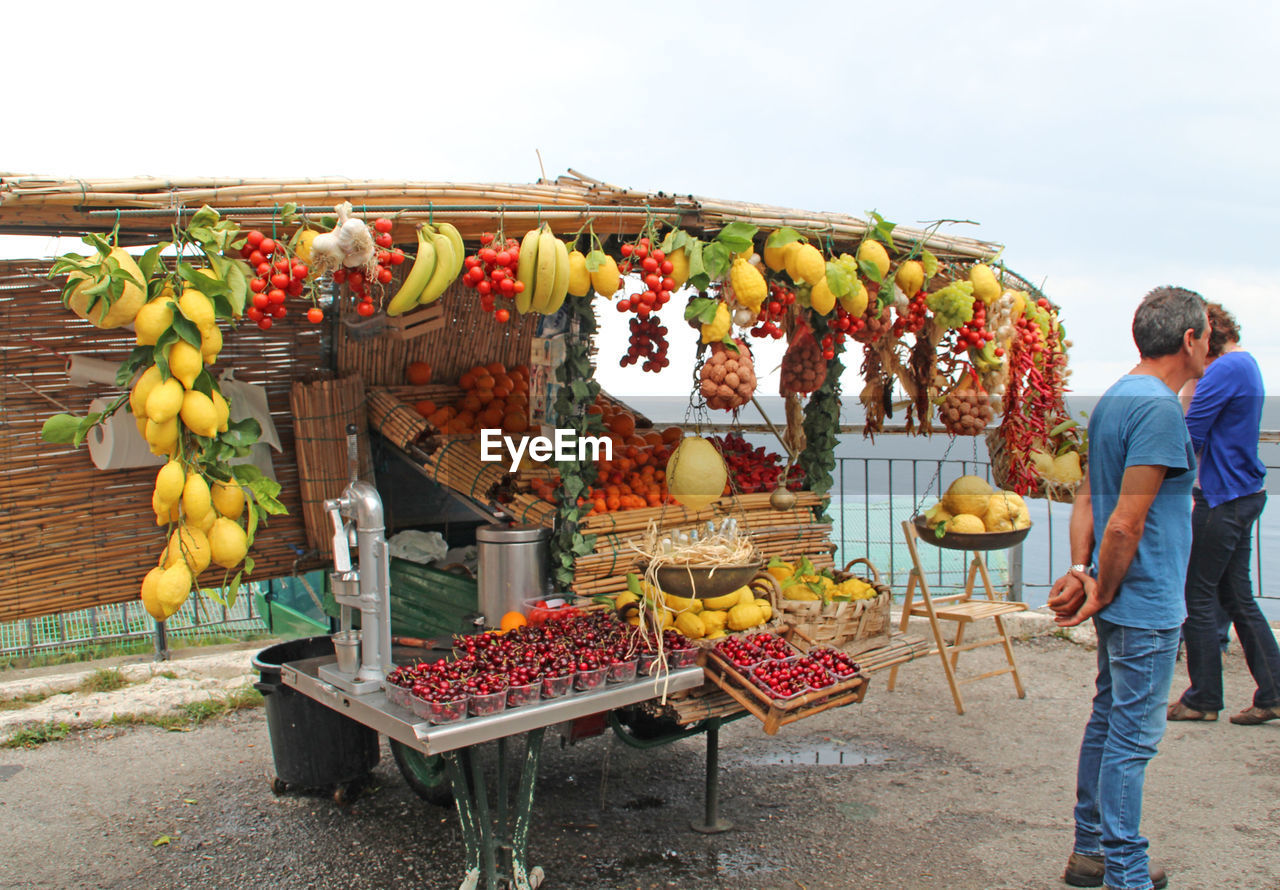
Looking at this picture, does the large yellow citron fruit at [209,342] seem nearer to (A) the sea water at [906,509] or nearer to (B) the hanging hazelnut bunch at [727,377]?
(B) the hanging hazelnut bunch at [727,377]

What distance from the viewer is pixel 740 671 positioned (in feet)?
11.5

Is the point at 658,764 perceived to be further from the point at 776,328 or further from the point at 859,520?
the point at 859,520

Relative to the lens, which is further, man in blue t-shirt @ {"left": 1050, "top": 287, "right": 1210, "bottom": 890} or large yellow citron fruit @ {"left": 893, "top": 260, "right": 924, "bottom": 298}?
large yellow citron fruit @ {"left": 893, "top": 260, "right": 924, "bottom": 298}

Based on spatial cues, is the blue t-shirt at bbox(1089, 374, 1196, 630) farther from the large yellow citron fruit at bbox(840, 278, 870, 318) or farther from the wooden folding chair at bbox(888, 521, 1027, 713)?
the wooden folding chair at bbox(888, 521, 1027, 713)

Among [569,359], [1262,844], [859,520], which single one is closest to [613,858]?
[569,359]

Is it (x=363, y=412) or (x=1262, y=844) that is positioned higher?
(x=363, y=412)

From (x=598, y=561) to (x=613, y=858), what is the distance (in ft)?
4.00

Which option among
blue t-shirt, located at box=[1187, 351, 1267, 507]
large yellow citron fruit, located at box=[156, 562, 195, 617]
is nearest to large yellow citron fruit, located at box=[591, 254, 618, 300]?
large yellow citron fruit, located at box=[156, 562, 195, 617]

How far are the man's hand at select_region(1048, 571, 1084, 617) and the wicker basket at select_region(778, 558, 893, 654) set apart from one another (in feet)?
3.53

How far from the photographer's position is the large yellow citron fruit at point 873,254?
4.22 m

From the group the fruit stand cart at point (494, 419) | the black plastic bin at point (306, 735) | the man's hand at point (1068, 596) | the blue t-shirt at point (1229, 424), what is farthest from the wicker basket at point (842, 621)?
the black plastic bin at point (306, 735)

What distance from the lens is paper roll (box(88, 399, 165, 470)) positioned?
4.50 metres

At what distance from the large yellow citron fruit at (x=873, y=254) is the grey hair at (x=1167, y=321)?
1.28 meters

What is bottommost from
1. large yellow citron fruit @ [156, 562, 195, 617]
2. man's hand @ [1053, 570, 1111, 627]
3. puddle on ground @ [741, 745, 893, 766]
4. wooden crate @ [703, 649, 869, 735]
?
puddle on ground @ [741, 745, 893, 766]
